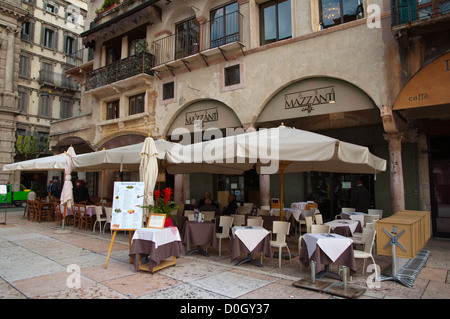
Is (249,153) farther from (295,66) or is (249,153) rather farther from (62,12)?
(62,12)

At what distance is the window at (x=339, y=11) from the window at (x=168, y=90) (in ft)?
24.1

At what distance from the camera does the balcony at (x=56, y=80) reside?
101 ft

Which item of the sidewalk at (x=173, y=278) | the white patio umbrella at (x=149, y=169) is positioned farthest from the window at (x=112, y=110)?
the white patio umbrella at (x=149, y=169)

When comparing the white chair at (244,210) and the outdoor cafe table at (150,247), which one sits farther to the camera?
the white chair at (244,210)

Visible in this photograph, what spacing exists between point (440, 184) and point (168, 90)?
39.4ft

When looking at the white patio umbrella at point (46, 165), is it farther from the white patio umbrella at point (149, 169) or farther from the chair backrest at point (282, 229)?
the chair backrest at point (282, 229)

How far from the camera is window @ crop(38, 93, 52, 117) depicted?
30.8 m

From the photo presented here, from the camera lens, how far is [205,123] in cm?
1385

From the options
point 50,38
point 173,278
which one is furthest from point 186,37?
point 50,38

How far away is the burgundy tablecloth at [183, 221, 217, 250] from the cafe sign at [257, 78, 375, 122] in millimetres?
5721

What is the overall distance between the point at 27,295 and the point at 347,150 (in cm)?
594

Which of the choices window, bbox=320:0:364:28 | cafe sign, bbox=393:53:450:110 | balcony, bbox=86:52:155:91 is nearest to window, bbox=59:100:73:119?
balcony, bbox=86:52:155:91

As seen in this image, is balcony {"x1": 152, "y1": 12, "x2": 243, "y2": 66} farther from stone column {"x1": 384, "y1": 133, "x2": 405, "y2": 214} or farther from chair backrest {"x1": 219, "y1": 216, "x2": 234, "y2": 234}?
chair backrest {"x1": 219, "y1": 216, "x2": 234, "y2": 234}

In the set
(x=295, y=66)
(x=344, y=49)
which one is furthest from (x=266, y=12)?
(x=344, y=49)
